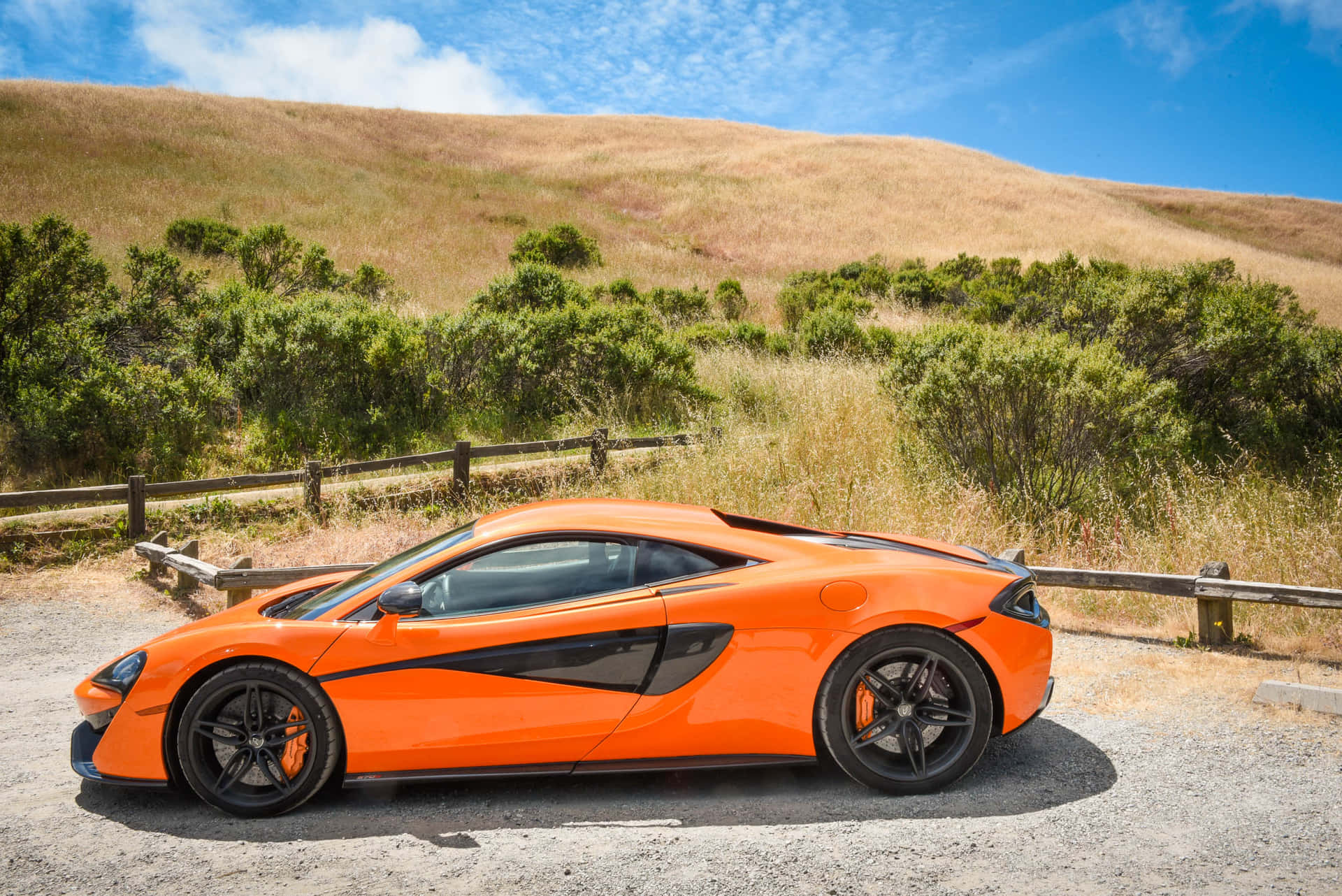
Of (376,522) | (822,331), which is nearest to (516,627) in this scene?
(376,522)

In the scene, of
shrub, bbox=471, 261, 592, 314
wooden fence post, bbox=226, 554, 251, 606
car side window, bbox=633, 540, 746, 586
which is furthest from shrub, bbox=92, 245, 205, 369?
car side window, bbox=633, 540, 746, 586

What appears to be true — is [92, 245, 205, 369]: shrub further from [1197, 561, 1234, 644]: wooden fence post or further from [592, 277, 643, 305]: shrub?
[1197, 561, 1234, 644]: wooden fence post

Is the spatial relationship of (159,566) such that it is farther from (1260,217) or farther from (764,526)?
(1260,217)

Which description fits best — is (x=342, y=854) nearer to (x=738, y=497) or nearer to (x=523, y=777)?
(x=523, y=777)

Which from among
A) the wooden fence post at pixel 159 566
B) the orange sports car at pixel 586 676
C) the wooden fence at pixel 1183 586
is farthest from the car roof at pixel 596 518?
the wooden fence post at pixel 159 566

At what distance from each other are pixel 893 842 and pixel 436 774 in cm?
204

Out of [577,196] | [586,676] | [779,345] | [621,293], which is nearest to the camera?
[586,676]

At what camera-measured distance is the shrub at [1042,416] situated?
31.5ft

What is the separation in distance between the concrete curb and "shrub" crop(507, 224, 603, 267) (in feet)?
93.3

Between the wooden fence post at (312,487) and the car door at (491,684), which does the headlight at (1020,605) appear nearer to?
the car door at (491,684)

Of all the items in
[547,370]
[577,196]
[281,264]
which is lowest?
[547,370]

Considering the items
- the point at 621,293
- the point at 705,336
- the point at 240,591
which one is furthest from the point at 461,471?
the point at 621,293

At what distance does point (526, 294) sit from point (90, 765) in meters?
15.1

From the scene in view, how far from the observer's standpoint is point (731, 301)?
27172 millimetres
